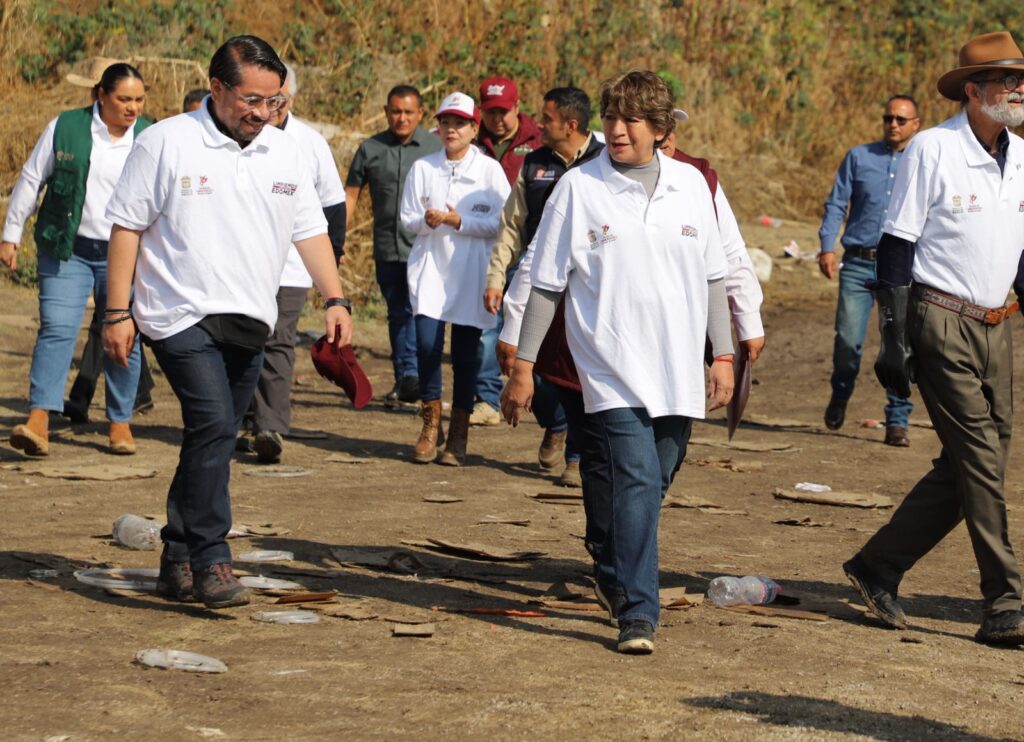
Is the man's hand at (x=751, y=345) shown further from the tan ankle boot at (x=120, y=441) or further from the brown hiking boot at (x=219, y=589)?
the tan ankle boot at (x=120, y=441)

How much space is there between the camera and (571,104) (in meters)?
9.38

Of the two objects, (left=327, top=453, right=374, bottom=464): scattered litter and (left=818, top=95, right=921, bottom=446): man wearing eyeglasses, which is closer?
(left=327, top=453, right=374, bottom=464): scattered litter

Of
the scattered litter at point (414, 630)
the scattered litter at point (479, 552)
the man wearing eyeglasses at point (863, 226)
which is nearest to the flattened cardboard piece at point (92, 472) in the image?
the scattered litter at point (479, 552)

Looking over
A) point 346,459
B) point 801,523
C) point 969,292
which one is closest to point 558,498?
point 801,523

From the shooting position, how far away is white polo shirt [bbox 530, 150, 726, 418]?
6199mm

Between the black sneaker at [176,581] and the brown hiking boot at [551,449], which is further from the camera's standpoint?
the brown hiking boot at [551,449]

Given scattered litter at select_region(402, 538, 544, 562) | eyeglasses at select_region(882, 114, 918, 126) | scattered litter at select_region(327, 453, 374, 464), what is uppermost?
eyeglasses at select_region(882, 114, 918, 126)

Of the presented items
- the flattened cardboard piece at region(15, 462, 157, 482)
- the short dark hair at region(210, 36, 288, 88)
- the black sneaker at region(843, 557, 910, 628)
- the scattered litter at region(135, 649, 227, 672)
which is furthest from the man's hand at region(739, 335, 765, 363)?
the flattened cardboard piece at region(15, 462, 157, 482)

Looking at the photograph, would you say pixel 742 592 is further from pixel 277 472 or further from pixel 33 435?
pixel 33 435

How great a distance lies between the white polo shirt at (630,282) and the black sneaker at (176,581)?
1635 millimetres

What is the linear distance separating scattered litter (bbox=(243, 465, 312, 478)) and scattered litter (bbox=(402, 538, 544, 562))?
2.20m

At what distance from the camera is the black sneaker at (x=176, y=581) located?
664 centimetres

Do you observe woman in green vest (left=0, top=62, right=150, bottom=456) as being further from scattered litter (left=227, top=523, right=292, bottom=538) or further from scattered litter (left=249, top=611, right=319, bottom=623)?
scattered litter (left=249, top=611, right=319, bottom=623)

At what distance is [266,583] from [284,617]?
610 mm
